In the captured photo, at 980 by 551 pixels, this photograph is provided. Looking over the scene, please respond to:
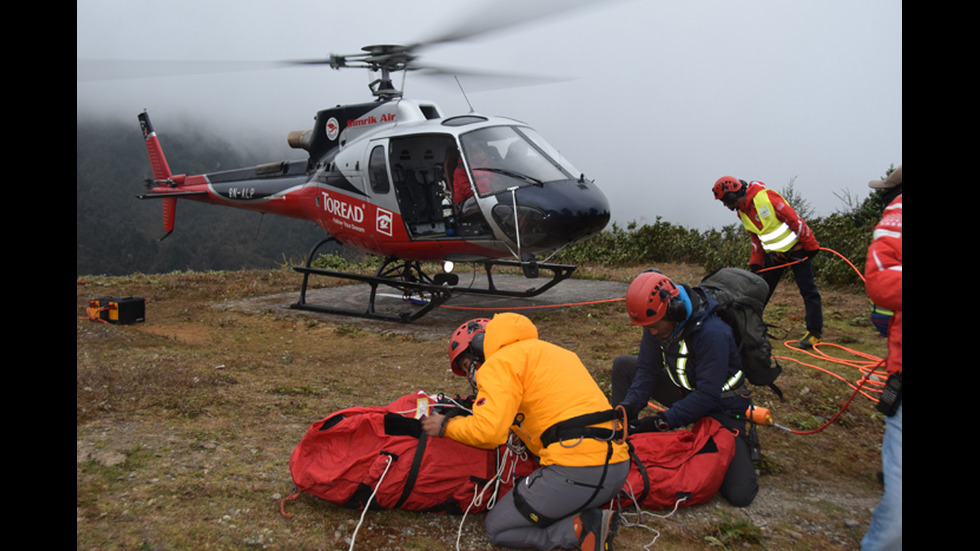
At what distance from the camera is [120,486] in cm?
341

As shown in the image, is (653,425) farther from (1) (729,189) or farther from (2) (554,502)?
(1) (729,189)

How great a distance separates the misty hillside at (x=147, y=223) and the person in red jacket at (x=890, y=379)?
116ft

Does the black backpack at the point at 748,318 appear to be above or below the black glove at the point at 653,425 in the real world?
above

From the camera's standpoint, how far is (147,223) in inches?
1647

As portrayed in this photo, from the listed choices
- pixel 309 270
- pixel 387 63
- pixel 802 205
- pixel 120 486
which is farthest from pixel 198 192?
pixel 802 205

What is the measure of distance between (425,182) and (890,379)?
7.05 meters

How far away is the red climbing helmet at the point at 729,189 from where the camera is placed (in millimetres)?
6707

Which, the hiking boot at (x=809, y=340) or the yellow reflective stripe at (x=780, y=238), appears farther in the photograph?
the hiking boot at (x=809, y=340)

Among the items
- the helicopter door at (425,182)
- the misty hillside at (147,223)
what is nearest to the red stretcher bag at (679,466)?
the helicopter door at (425,182)

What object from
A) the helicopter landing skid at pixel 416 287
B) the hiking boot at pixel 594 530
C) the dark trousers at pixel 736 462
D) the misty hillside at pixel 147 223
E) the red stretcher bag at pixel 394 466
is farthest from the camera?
the misty hillside at pixel 147 223

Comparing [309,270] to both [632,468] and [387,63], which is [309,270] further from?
[632,468]

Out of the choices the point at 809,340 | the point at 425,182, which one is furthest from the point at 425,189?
the point at 809,340

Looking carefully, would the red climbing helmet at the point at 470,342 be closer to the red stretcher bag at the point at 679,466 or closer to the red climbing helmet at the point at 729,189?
the red stretcher bag at the point at 679,466

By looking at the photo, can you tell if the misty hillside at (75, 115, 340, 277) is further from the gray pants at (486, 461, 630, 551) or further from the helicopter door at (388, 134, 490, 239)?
the gray pants at (486, 461, 630, 551)
